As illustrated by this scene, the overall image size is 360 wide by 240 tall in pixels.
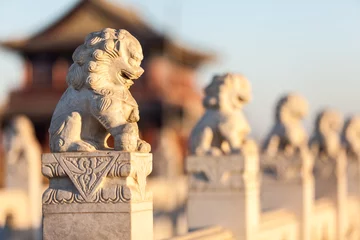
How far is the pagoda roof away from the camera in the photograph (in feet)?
135

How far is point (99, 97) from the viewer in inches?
264

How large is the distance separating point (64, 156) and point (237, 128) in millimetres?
3914

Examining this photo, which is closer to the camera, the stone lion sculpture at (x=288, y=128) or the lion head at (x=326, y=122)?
the stone lion sculpture at (x=288, y=128)

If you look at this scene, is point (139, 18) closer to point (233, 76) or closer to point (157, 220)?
point (157, 220)

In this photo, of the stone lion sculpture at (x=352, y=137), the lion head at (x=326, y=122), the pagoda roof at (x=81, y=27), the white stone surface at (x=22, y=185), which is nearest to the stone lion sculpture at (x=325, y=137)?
the lion head at (x=326, y=122)

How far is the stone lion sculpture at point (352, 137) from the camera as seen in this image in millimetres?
18797

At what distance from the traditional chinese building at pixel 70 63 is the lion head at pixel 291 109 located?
83.8ft

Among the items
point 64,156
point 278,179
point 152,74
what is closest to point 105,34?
point 64,156

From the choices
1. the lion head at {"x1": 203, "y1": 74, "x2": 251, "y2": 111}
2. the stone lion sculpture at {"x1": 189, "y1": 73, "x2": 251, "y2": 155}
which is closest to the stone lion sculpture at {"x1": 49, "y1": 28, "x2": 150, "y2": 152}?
the stone lion sculpture at {"x1": 189, "y1": 73, "x2": 251, "y2": 155}

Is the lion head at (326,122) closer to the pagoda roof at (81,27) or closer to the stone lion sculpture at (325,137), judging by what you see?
the stone lion sculpture at (325,137)

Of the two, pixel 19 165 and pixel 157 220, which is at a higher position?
pixel 19 165

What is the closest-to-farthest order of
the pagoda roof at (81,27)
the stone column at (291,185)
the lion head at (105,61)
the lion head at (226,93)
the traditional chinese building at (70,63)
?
the lion head at (105,61) < the lion head at (226,93) < the stone column at (291,185) < the traditional chinese building at (70,63) < the pagoda roof at (81,27)

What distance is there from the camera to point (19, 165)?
16141 millimetres

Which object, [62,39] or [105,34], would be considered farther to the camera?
[62,39]
